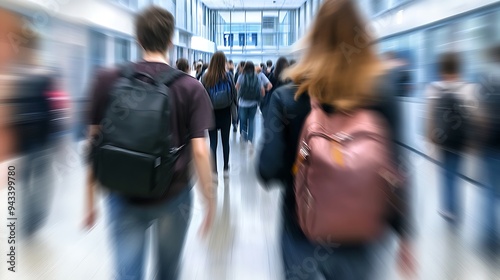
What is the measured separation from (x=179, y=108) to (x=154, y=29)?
1.00ft

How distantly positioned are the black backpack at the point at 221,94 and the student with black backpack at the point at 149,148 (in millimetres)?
2911

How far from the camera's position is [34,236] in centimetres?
304

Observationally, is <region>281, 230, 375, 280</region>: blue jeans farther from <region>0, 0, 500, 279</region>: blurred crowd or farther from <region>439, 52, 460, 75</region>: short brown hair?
<region>439, 52, 460, 75</region>: short brown hair

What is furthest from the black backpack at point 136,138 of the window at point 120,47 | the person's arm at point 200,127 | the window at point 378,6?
the window at point 378,6

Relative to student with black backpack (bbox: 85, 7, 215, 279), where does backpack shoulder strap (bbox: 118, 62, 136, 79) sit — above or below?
above

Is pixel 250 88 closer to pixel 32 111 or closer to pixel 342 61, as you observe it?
pixel 32 111

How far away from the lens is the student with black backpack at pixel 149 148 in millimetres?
1317

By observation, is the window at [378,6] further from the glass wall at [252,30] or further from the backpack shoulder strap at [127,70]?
the glass wall at [252,30]

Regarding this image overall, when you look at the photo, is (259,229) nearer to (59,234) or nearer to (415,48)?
(59,234)

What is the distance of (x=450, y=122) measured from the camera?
2.91m

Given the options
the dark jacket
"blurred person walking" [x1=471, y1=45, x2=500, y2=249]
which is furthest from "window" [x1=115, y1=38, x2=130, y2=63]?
the dark jacket

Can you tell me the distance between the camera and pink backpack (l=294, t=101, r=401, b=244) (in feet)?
3.31

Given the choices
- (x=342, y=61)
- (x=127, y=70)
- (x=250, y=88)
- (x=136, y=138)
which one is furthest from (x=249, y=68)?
(x=342, y=61)

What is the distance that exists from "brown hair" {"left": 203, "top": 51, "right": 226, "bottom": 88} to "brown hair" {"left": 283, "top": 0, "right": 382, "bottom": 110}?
338 centimetres
